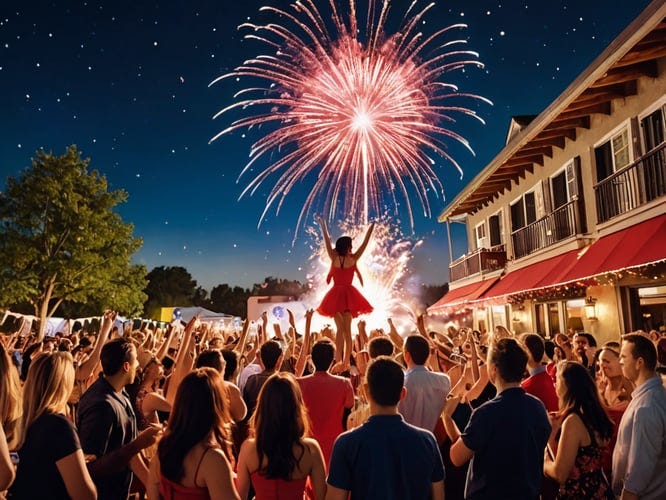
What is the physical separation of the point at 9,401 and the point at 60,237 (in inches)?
1148

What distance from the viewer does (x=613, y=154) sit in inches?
538

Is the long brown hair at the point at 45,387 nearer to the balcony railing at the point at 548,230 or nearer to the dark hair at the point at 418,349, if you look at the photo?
the dark hair at the point at 418,349

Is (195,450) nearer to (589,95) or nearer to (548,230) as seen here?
(589,95)

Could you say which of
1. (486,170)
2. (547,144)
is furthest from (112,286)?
(547,144)

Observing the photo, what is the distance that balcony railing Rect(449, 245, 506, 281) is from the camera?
21.3m

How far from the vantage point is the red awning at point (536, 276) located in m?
14.0

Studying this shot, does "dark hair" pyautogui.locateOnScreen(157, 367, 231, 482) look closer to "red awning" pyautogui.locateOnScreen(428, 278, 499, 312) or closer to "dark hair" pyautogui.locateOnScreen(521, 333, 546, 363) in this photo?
"dark hair" pyautogui.locateOnScreen(521, 333, 546, 363)

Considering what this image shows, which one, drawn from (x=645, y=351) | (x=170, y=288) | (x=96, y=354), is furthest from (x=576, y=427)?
(x=170, y=288)

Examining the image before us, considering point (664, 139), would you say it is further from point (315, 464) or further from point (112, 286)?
point (112, 286)

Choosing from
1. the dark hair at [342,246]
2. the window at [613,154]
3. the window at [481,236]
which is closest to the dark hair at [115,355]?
the dark hair at [342,246]

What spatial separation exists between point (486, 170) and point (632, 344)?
53.5 feet

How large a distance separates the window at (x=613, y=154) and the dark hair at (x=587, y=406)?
11025 mm

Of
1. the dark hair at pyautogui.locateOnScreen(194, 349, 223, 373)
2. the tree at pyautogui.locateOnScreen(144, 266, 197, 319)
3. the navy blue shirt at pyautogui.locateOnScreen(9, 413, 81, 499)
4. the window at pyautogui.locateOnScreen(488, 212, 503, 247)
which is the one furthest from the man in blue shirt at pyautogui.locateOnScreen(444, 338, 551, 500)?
the tree at pyautogui.locateOnScreen(144, 266, 197, 319)

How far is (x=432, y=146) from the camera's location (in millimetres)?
17438
